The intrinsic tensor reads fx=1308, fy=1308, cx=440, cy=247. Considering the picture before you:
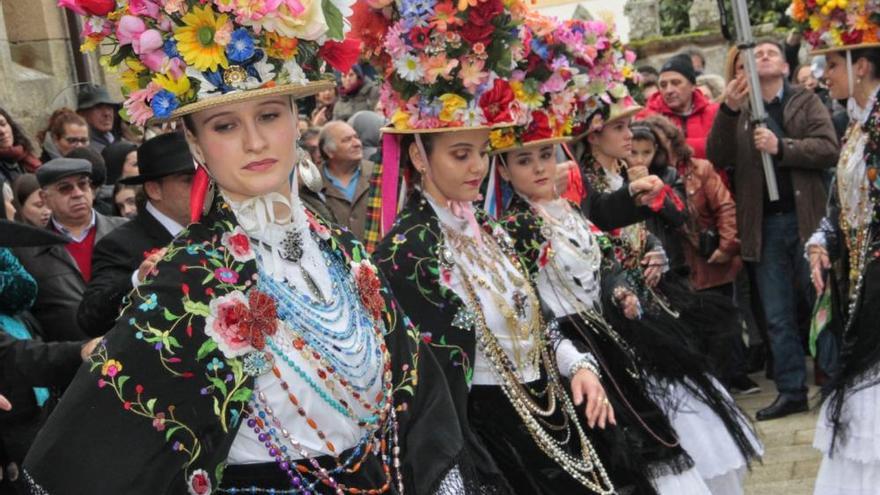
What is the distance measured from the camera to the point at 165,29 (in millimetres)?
3391

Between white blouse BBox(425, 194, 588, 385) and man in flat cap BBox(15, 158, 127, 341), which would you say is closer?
white blouse BBox(425, 194, 588, 385)

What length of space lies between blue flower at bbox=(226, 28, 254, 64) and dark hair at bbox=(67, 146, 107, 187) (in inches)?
179

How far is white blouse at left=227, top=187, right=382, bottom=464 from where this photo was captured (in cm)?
334

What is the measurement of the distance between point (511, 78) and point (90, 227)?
2.43m

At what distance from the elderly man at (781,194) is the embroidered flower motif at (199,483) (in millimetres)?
5843

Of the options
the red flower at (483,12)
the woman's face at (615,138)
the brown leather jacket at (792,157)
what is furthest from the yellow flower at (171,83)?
the brown leather jacket at (792,157)

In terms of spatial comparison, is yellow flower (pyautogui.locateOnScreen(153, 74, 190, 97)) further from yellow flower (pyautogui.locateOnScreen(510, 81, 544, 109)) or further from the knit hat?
the knit hat

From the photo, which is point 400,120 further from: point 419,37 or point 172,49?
point 172,49

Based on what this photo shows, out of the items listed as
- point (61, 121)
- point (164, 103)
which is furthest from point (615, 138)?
point (164, 103)

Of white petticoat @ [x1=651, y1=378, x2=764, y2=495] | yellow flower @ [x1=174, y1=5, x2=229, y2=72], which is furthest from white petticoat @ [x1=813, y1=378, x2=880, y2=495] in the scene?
yellow flower @ [x1=174, y1=5, x2=229, y2=72]

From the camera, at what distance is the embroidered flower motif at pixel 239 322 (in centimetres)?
324

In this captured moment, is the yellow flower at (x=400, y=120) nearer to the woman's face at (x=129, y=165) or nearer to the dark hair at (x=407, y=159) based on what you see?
the dark hair at (x=407, y=159)

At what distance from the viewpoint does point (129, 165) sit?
8.23 metres

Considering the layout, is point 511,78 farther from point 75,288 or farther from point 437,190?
point 75,288
